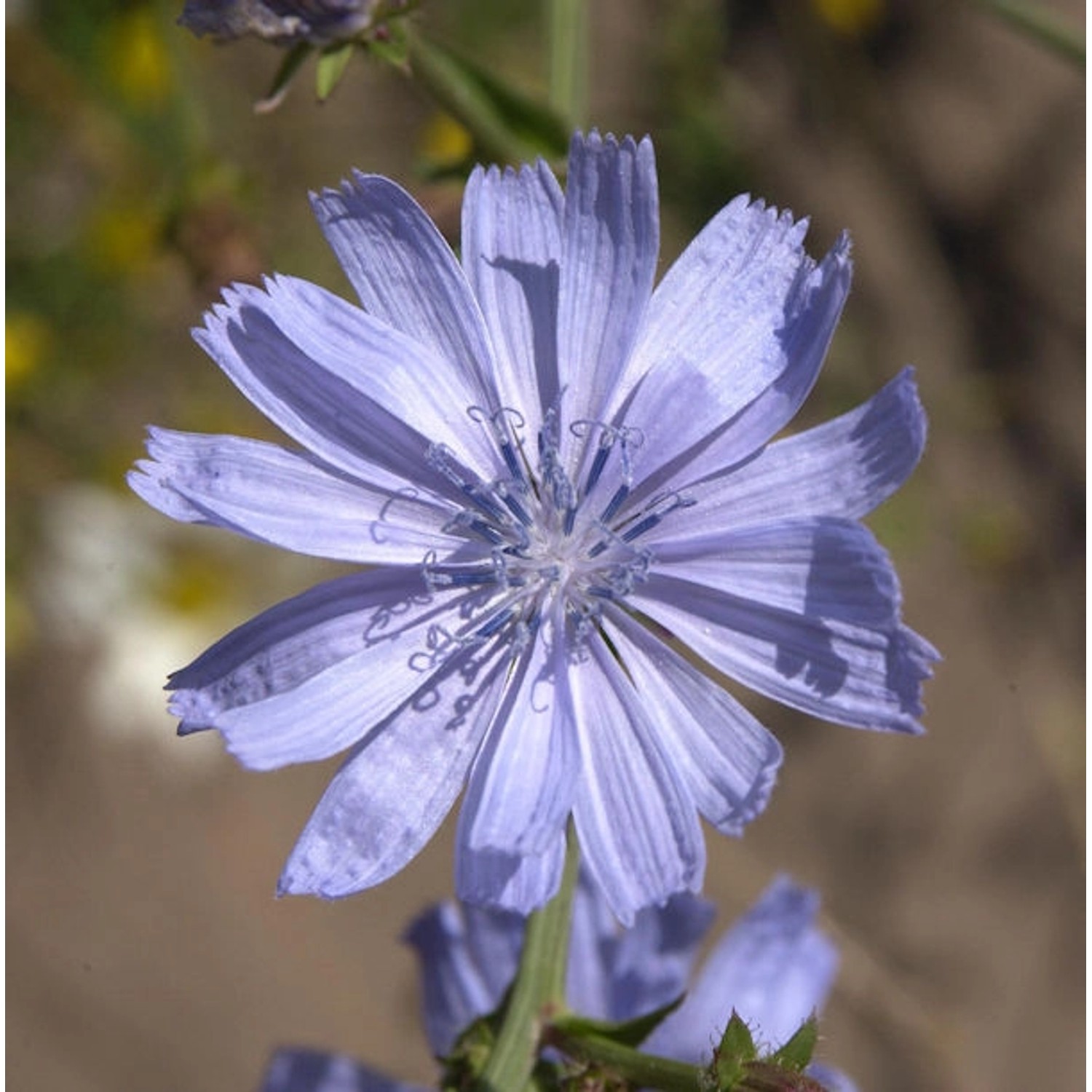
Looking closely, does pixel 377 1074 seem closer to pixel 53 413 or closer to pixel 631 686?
pixel 631 686

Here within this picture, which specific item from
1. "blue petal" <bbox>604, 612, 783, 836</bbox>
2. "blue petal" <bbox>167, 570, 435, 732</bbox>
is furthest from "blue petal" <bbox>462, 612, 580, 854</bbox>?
"blue petal" <bbox>167, 570, 435, 732</bbox>

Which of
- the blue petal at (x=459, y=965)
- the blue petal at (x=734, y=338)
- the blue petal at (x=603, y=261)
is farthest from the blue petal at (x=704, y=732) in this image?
the blue petal at (x=459, y=965)

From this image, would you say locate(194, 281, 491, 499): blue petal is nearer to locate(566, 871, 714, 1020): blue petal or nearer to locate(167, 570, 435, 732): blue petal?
locate(167, 570, 435, 732): blue petal

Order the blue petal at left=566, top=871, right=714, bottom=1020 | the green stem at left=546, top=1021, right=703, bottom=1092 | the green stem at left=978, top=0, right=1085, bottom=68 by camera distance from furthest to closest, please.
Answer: the green stem at left=978, top=0, right=1085, bottom=68
the blue petal at left=566, top=871, right=714, bottom=1020
the green stem at left=546, top=1021, right=703, bottom=1092

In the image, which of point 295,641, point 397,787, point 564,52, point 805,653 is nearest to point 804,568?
point 805,653

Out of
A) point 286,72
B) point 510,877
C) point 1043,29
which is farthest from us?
point 1043,29

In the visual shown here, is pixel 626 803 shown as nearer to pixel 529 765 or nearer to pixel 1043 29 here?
pixel 529 765
